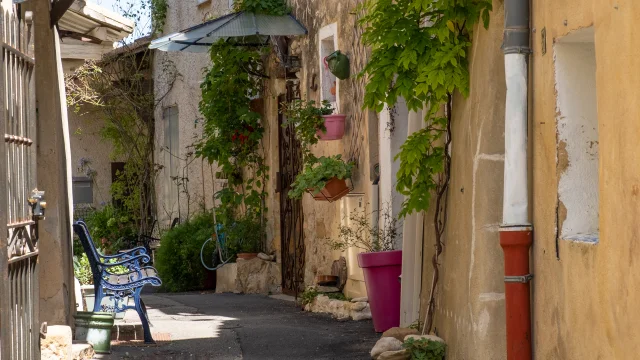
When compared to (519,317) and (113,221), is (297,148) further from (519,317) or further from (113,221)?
(519,317)

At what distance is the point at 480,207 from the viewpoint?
6660 millimetres

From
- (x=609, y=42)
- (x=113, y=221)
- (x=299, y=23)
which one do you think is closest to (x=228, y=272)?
(x=299, y=23)

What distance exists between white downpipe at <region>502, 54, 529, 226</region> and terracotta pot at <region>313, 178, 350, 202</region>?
17.7 feet

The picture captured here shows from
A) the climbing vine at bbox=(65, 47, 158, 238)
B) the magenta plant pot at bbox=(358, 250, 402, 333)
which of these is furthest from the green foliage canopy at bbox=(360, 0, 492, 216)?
the climbing vine at bbox=(65, 47, 158, 238)

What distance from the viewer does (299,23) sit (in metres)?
13.2

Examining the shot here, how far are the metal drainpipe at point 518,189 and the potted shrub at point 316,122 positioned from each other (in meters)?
5.80

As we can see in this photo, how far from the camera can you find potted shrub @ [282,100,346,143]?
1172 centimetres

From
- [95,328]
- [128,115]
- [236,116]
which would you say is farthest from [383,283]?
[128,115]

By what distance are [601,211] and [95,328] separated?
4823mm

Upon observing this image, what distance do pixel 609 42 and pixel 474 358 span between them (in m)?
2.67

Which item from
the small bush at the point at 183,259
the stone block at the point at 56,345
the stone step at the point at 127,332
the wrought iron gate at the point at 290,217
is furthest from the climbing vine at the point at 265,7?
the stone block at the point at 56,345

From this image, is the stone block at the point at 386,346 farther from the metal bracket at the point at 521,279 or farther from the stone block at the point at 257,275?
the stone block at the point at 257,275

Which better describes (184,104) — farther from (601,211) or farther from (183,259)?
(601,211)

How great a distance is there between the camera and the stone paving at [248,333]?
8.80 meters
